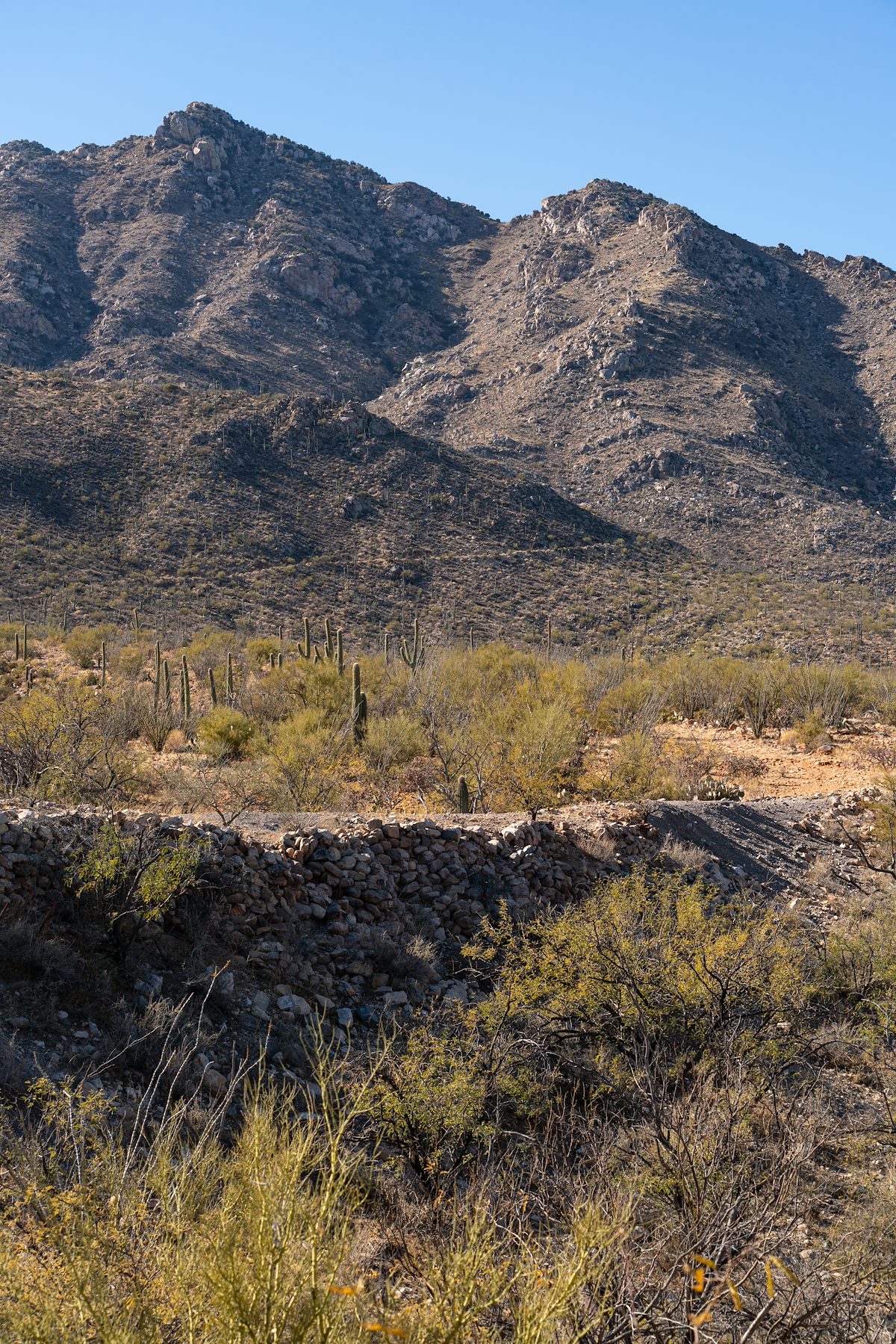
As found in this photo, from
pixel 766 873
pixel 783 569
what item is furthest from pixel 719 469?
pixel 766 873

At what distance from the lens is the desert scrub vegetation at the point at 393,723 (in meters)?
12.9

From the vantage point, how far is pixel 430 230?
340ft

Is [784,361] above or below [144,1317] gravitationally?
above

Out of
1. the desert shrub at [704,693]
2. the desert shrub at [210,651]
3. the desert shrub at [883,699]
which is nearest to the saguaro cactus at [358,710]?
the desert shrub at [704,693]

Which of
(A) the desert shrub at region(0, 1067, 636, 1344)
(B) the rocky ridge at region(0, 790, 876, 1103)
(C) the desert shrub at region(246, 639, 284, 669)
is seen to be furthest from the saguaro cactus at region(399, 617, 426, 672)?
(A) the desert shrub at region(0, 1067, 636, 1344)

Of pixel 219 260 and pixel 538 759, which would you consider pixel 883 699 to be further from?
pixel 219 260

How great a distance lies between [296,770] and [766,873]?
670 cm

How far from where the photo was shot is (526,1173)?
18.9 feet

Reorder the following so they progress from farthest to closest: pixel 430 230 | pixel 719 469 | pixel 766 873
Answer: pixel 430 230 < pixel 719 469 < pixel 766 873

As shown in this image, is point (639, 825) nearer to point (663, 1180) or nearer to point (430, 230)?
point (663, 1180)

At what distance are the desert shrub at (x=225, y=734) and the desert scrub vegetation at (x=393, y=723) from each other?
4 centimetres

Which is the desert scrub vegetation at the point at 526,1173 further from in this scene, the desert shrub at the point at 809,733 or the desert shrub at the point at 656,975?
the desert shrub at the point at 809,733

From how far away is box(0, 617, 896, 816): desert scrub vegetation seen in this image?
12914 mm

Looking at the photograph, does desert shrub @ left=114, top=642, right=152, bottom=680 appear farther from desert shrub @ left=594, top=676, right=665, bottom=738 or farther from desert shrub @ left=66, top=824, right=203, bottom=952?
desert shrub @ left=66, top=824, right=203, bottom=952
